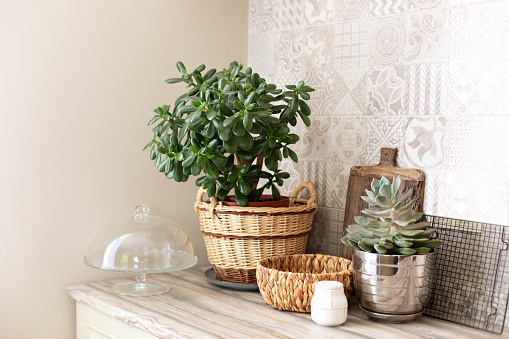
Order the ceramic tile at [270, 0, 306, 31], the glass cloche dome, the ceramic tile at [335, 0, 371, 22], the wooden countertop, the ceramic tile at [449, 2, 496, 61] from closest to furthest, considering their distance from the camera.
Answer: the wooden countertop
the ceramic tile at [449, 2, 496, 61]
the glass cloche dome
the ceramic tile at [335, 0, 371, 22]
the ceramic tile at [270, 0, 306, 31]

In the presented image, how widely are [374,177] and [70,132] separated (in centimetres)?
78

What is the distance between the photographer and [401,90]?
133 centimetres

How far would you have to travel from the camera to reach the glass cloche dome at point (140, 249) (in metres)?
1.28

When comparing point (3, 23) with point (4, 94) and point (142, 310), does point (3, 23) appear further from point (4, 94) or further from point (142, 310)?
point (142, 310)

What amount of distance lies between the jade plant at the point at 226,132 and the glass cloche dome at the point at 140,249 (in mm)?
141

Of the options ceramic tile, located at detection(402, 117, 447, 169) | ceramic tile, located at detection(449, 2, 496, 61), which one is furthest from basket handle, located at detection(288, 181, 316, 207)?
ceramic tile, located at detection(449, 2, 496, 61)

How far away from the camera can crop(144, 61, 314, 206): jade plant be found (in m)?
1.22

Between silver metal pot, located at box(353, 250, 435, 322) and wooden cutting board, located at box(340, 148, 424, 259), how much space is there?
0.73 ft

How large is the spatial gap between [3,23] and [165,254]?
2.16 feet

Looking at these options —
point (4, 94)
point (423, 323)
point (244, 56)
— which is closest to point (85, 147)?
point (4, 94)

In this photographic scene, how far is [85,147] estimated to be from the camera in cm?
140

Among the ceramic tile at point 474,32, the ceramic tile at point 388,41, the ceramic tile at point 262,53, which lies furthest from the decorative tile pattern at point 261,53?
the ceramic tile at point 474,32

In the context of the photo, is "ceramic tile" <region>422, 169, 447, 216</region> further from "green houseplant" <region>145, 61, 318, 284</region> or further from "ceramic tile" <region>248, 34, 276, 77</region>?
"ceramic tile" <region>248, 34, 276, 77</region>

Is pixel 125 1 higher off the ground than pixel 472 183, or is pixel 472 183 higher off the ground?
pixel 125 1
